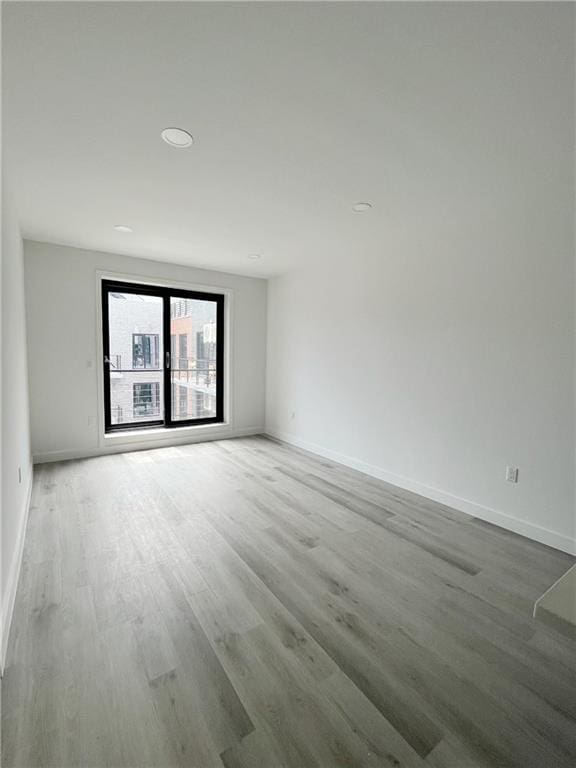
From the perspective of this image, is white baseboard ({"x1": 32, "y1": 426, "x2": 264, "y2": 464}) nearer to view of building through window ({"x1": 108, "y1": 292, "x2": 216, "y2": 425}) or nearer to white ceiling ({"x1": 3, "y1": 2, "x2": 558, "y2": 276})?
view of building through window ({"x1": 108, "y1": 292, "x2": 216, "y2": 425})

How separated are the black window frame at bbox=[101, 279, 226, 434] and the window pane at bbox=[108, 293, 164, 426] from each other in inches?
1.7

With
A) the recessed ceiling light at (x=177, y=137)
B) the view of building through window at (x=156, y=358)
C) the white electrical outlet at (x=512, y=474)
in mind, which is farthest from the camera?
the view of building through window at (x=156, y=358)

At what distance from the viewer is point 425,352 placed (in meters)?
3.14

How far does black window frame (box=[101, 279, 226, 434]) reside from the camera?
4336 mm

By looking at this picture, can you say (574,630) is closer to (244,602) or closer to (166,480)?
(244,602)

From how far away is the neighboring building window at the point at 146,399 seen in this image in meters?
4.67

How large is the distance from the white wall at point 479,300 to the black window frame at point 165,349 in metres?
2.00

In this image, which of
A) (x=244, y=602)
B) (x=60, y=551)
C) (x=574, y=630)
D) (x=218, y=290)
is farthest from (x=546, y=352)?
(x=218, y=290)

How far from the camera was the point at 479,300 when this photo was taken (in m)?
2.74

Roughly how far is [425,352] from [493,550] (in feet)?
5.46

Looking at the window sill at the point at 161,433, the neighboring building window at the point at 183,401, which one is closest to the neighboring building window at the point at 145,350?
the neighboring building window at the point at 183,401

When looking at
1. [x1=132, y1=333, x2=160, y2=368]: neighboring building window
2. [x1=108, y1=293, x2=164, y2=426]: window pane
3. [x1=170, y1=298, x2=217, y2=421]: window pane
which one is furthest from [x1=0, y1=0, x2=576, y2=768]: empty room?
[x1=170, y1=298, x2=217, y2=421]: window pane

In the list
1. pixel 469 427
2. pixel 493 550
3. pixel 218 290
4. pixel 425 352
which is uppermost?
pixel 218 290

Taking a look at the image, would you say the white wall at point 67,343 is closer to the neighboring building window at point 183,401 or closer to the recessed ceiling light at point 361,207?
the neighboring building window at point 183,401
